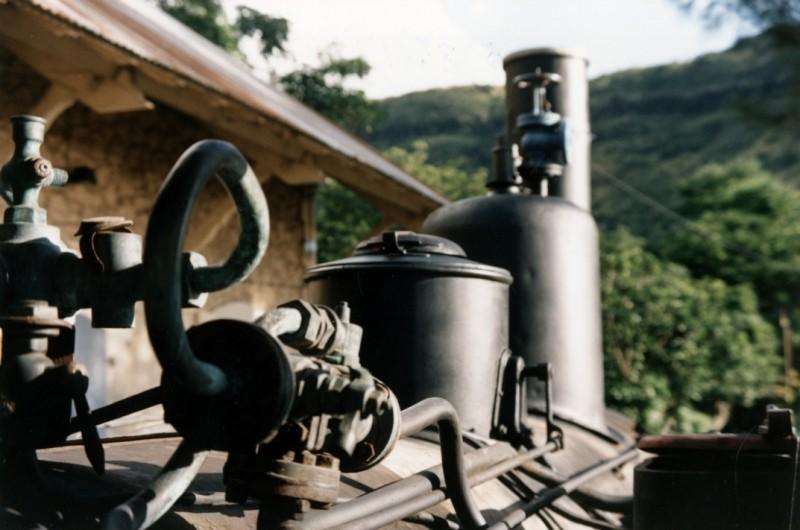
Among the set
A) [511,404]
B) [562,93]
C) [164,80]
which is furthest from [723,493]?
[164,80]

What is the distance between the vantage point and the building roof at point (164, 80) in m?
4.79

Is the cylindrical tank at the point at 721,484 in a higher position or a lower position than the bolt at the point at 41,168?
lower

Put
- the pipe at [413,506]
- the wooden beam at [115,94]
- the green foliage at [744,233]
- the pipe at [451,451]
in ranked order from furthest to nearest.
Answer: the green foliage at [744,233]
the wooden beam at [115,94]
the pipe at [451,451]
the pipe at [413,506]

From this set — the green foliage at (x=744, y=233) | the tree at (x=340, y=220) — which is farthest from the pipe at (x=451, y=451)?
the green foliage at (x=744, y=233)

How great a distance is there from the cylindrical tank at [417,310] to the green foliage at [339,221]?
12.0m

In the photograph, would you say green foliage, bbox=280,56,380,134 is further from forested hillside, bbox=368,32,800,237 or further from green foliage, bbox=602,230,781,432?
forested hillside, bbox=368,32,800,237

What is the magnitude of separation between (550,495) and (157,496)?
1.52 meters

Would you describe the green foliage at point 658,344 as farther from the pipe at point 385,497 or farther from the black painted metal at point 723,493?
the pipe at point 385,497

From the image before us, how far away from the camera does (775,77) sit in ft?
196

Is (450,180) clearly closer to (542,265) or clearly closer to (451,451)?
(542,265)

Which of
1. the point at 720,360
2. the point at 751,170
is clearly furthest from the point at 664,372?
the point at 751,170

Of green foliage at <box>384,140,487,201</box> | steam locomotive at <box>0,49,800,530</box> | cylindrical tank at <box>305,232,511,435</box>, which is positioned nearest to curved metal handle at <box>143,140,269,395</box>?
steam locomotive at <box>0,49,800,530</box>

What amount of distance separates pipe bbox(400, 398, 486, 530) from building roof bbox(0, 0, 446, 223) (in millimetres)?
3314

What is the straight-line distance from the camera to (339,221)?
15398 mm
